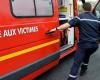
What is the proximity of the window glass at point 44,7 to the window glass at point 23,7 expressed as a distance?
0.20 m

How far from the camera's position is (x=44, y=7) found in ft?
18.1

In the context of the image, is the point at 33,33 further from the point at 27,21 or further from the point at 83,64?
the point at 83,64

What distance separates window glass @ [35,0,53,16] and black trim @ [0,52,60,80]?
0.83m

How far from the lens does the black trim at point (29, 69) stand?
4346mm

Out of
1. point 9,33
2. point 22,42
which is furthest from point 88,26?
point 9,33

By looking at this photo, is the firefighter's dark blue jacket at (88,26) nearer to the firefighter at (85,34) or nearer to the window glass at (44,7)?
the firefighter at (85,34)

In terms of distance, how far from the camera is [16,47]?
450cm

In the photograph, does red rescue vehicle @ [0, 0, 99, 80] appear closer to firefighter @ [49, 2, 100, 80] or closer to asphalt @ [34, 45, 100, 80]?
firefighter @ [49, 2, 100, 80]

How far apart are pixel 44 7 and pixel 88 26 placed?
3.02 feet

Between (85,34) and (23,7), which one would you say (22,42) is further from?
(85,34)

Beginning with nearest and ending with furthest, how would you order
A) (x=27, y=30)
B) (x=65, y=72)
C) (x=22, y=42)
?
(x=22, y=42)
(x=27, y=30)
(x=65, y=72)

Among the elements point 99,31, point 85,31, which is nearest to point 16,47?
point 85,31

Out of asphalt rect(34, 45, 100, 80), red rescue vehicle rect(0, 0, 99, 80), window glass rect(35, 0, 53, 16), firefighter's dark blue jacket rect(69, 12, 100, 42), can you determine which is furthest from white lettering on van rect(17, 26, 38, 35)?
asphalt rect(34, 45, 100, 80)

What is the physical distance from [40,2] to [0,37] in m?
1.50
